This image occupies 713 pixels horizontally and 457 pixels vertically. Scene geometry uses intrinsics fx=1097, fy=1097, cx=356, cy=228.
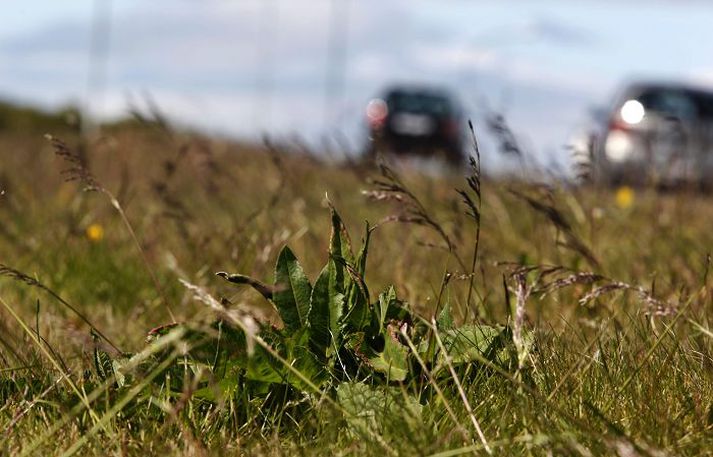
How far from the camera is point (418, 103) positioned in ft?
66.2

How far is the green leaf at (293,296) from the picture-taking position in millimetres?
2109

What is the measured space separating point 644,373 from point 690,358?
4.6 inches

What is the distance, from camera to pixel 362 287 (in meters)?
2.07

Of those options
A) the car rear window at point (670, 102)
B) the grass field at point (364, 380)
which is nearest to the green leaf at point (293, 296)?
the grass field at point (364, 380)

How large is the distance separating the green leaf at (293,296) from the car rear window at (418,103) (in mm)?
17898

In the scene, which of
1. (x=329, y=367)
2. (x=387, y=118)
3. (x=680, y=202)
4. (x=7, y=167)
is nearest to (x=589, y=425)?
(x=329, y=367)

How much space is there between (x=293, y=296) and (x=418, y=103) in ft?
60.0

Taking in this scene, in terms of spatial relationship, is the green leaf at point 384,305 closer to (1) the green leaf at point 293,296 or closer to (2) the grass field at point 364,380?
(2) the grass field at point 364,380

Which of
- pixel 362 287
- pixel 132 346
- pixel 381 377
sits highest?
pixel 362 287

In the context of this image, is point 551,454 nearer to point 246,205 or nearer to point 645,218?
point 645,218

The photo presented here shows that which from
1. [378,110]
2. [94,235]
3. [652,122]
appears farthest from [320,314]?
[378,110]

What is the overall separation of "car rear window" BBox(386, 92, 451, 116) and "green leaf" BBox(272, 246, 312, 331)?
58.7ft

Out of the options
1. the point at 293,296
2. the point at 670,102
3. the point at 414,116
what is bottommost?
the point at 414,116

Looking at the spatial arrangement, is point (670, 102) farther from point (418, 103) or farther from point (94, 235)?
point (94, 235)
